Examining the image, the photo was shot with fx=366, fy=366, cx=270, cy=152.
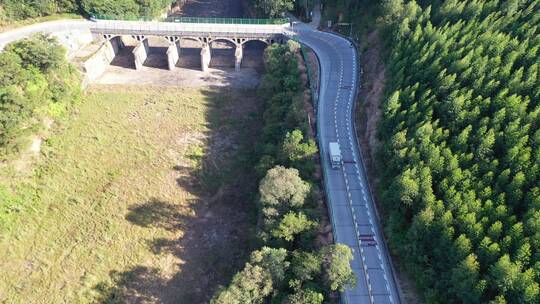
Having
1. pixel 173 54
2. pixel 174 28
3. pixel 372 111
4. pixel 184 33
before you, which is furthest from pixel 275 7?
pixel 372 111

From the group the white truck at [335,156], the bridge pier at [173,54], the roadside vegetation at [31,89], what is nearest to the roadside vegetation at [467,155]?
the white truck at [335,156]

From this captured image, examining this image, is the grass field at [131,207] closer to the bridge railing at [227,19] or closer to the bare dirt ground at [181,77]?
the bare dirt ground at [181,77]

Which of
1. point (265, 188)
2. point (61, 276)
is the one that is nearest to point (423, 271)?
point (265, 188)

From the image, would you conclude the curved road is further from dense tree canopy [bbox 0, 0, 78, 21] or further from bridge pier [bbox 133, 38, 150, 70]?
bridge pier [bbox 133, 38, 150, 70]

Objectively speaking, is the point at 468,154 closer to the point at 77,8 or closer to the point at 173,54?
the point at 173,54

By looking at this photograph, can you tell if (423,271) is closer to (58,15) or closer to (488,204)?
(488,204)

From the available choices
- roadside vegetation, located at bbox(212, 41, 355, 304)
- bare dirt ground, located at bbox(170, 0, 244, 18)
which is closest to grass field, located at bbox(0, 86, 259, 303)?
roadside vegetation, located at bbox(212, 41, 355, 304)
